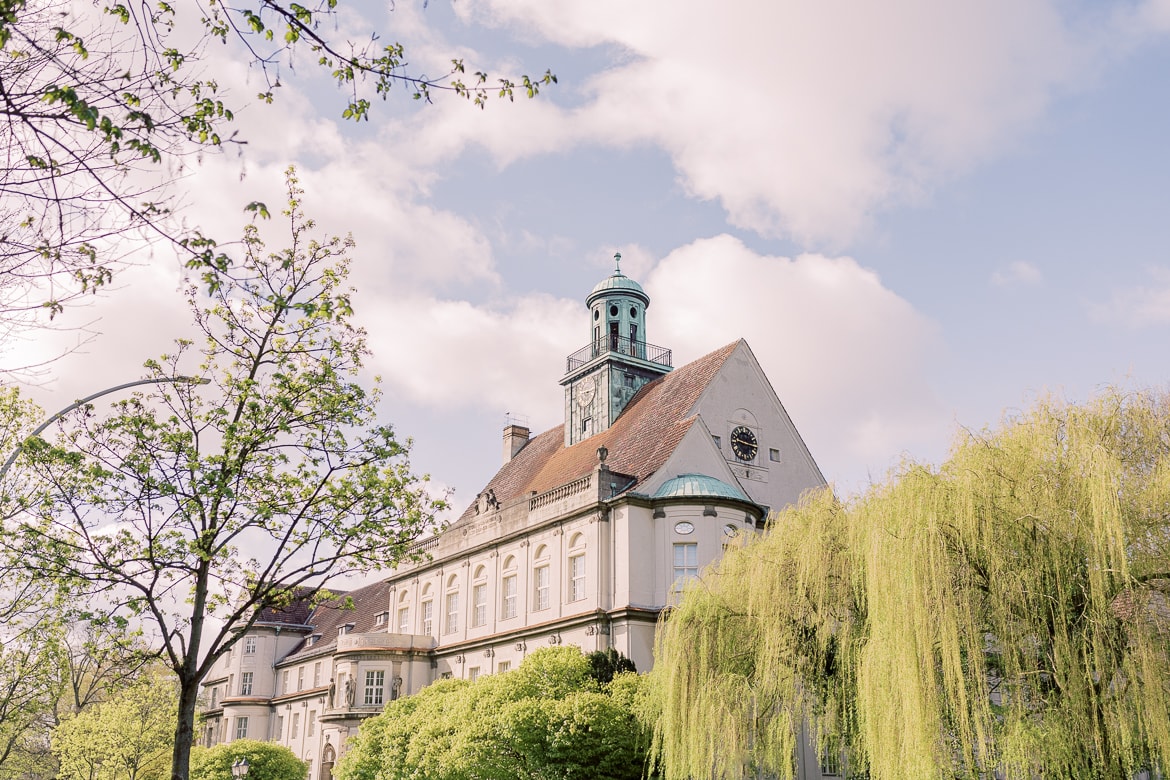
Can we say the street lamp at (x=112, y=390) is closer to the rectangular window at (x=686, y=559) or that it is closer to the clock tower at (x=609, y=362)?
the rectangular window at (x=686, y=559)

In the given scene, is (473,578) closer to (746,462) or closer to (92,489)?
(746,462)

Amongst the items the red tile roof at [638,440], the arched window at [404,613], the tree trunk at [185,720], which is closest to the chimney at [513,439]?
the red tile roof at [638,440]

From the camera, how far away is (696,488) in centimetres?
3347

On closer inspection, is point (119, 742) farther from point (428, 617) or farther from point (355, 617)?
point (428, 617)

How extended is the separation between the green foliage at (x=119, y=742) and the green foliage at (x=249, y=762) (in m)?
2.40

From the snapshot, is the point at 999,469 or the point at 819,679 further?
the point at 819,679

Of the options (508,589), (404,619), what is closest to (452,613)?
(508,589)

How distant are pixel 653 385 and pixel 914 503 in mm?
24961

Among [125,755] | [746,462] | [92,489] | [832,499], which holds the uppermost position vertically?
[746,462]

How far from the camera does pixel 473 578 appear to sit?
40.5 meters

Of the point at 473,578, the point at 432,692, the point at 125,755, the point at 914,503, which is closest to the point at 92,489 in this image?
the point at 914,503

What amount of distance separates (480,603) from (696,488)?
11600 millimetres

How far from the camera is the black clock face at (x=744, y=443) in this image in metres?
38.1

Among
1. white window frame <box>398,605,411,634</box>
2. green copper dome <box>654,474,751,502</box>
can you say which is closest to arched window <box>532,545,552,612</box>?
green copper dome <box>654,474,751,502</box>
